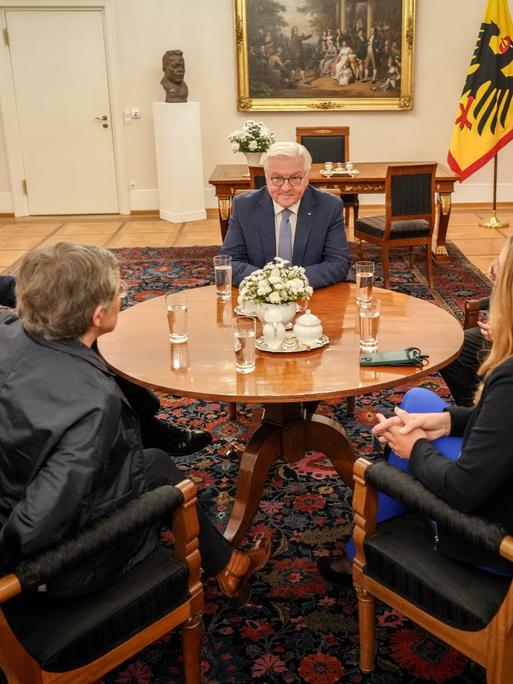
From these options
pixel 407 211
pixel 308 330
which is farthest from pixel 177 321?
pixel 407 211

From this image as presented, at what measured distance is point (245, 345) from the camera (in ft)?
7.68

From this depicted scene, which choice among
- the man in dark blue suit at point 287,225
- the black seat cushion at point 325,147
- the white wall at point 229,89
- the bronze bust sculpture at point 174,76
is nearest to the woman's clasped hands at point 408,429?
the man in dark blue suit at point 287,225

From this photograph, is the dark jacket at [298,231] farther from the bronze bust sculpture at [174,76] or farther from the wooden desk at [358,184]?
the bronze bust sculpture at [174,76]

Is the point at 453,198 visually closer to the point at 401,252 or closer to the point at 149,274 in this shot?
the point at 401,252

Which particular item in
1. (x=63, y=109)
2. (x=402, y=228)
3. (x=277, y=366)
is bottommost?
(x=402, y=228)

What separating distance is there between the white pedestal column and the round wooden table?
542 cm

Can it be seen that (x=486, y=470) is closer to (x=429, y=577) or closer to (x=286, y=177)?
(x=429, y=577)

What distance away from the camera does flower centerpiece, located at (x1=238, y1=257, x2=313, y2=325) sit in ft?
8.46

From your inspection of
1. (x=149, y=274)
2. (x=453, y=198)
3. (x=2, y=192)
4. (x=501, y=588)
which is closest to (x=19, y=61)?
(x=2, y=192)

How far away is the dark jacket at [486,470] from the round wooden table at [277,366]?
0.55 metres

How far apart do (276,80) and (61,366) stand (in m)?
7.50

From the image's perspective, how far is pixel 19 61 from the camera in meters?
8.50

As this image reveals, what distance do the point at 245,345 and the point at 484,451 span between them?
92 cm

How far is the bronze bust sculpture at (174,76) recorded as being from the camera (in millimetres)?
7977
